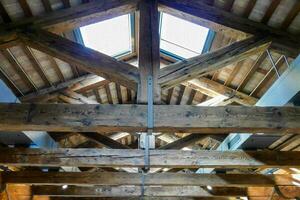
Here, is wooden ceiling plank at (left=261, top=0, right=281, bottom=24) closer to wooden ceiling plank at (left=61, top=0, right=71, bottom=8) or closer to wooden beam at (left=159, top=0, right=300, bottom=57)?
wooden beam at (left=159, top=0, right=300, bottom=57)

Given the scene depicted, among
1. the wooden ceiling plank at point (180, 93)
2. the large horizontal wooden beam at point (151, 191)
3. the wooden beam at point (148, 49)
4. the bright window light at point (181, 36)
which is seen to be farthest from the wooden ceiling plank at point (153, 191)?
the wooden beam at point (148, 49)

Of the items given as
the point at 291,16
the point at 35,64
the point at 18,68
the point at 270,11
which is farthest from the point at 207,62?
the point at 18,68

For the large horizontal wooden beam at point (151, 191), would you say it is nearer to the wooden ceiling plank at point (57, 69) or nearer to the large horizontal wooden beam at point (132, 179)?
the large horizontal wooden beam at point (132, 179)

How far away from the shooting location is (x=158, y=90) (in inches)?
121

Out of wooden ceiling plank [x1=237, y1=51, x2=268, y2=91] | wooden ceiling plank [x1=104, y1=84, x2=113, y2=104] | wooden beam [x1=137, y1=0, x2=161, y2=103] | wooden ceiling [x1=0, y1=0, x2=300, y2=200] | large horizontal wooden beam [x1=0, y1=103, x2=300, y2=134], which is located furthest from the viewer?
wooden ceiling plank [x1=104, y1=84, x2=113, y2=104]

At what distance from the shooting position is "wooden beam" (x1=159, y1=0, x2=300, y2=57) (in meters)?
3.72

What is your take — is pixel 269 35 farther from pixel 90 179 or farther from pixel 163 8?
pixel 90 179

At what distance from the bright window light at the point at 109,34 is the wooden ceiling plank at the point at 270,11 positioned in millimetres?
2204

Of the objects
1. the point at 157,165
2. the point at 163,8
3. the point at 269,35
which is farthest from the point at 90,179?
the point at 269,35

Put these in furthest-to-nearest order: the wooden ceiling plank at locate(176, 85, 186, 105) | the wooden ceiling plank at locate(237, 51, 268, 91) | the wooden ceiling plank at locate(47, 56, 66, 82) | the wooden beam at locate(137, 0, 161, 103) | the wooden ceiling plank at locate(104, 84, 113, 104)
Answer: the wooden ceiling plank at locate(176, 85, 186, 105)
the wooden ceiling plank at locate(104, 84, 113, 104)
the wooden ceiling plank at locate(47, 56, 66, 82)
the wooden ceiling plank at locate(237, 51, 268, 91)
the wooden beam at locate(137, 0, 161, 103)

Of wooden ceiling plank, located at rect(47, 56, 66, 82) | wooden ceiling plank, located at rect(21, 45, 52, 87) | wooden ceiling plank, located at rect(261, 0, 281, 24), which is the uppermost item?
wooden ceiling plank, located at rect(47, 56, 66, 82)

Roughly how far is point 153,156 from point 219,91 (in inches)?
80.6

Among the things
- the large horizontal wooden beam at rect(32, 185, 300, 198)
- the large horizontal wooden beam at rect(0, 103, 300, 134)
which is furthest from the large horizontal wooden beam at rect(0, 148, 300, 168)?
the large horizontal wooden beam at rect(32, 185, 300, 198)

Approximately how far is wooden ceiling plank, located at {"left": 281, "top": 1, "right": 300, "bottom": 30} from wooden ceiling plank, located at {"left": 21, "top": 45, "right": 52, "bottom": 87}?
3.58 metres
